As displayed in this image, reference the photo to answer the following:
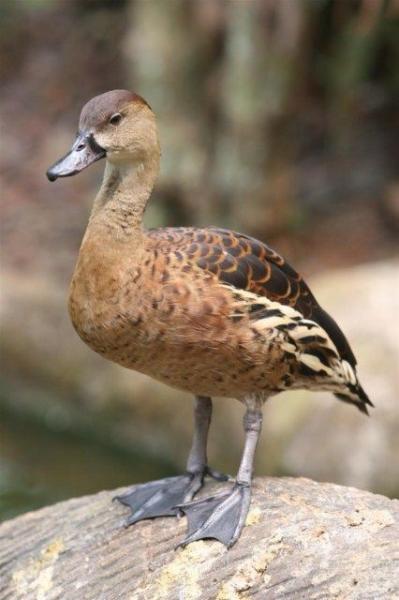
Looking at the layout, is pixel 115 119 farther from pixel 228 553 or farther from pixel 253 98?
pixel 253 98

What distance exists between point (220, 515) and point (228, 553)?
5.2 inches

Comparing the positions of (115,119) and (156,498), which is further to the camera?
(156,498)

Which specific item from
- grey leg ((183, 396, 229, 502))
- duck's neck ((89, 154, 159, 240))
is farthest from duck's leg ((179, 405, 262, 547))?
duck's neck ((89, 154, 159, 240))

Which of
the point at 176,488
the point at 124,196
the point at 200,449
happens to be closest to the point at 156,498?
the point at 176,488

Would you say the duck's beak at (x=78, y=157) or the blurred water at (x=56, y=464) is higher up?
the duck's beak at (x=78, y=157)

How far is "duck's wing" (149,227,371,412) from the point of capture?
3.42 meters

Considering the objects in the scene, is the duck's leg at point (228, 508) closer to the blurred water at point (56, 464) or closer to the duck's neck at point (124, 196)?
the duck's neck at point (124, 196)

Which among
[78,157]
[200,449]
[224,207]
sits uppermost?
[224,207]

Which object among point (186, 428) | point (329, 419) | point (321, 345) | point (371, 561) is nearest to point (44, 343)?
point (186, 428)

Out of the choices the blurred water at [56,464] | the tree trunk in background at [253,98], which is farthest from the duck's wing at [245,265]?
A: the tree trunk in background at [253,98]

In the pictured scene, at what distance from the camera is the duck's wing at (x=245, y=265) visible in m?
3.42

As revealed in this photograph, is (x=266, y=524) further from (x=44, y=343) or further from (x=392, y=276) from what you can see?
(x=44, y=343)

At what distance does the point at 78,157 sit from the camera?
3.30 m

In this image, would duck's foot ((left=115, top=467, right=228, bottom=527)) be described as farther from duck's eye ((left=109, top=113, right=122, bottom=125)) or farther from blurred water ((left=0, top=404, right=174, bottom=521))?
blurred water ((left=0, top=404, right=174, bottom=521))
